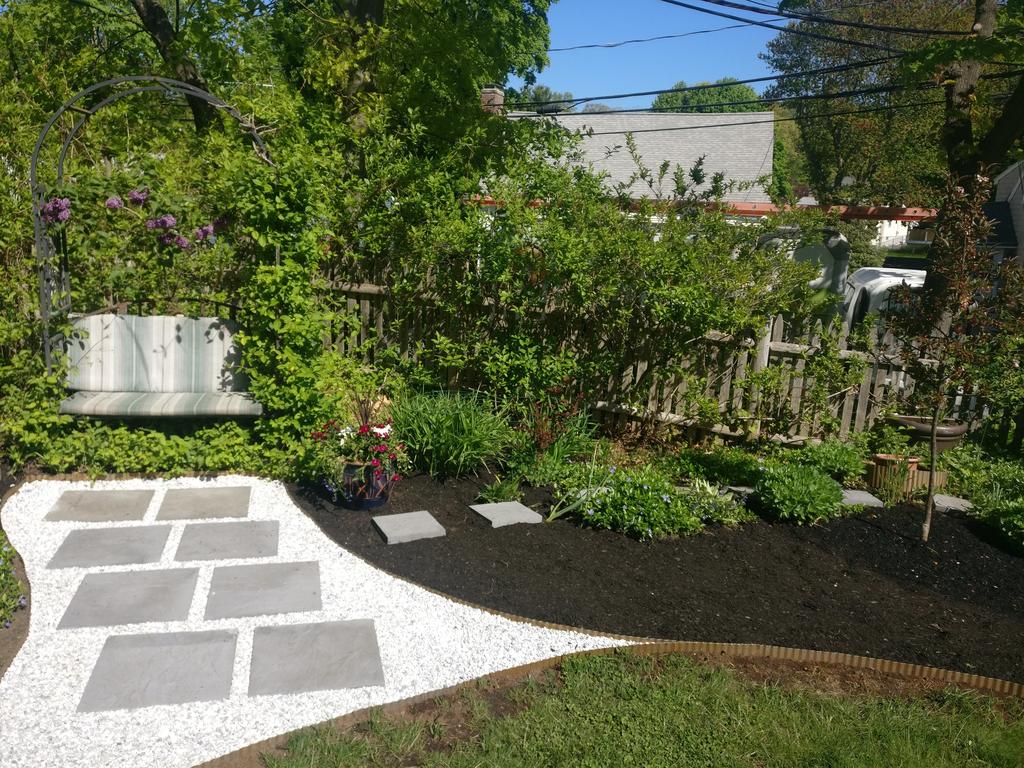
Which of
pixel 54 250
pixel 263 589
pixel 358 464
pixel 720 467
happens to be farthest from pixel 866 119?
pixel 263 589

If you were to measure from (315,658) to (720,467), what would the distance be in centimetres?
375

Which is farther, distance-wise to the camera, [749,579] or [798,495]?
[798,495]

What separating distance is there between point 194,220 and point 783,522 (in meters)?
4.95

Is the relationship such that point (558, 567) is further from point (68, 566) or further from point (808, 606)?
point (68, 566)

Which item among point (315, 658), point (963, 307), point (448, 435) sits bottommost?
point (315, 658)

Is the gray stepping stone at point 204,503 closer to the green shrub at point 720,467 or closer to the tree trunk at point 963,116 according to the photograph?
the green shrub at point 720,467

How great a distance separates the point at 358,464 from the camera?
5.08m

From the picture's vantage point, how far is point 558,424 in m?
6.19

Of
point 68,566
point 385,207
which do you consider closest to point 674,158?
point 385,207

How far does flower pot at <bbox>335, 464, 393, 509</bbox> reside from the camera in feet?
16.6

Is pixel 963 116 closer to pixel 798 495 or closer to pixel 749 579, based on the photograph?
pixel 798 495

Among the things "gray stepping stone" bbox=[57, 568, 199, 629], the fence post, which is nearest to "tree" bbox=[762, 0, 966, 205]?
the fence post

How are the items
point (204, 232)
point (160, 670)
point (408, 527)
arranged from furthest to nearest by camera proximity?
1. point (204, 232)
2. point (408, 527)
3. point (160, 670)

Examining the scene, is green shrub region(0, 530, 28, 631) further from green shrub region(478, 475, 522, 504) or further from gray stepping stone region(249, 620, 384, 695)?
green shrub region(478, 475, 522, 504)
